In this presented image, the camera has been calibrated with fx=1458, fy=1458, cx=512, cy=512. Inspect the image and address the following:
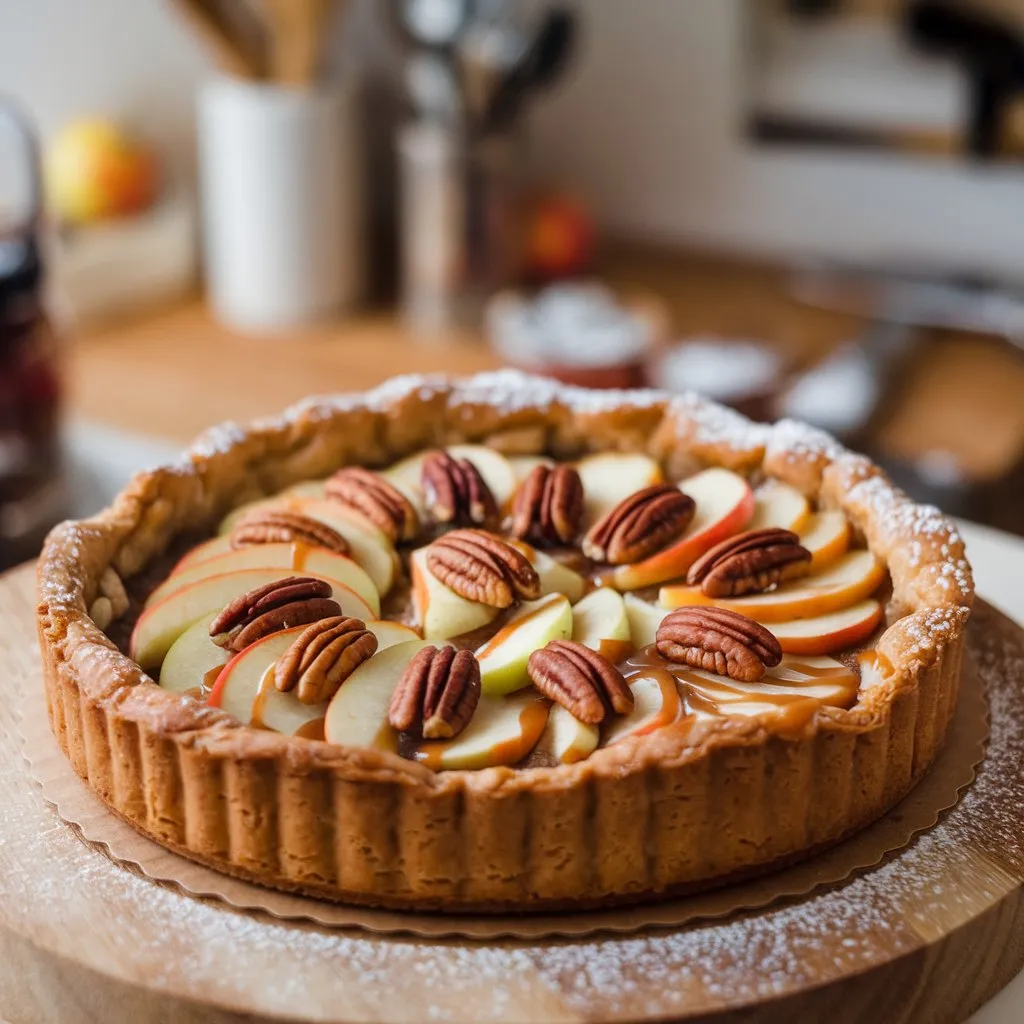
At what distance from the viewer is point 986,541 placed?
2072 mm

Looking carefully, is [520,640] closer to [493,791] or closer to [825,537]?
[493,791]

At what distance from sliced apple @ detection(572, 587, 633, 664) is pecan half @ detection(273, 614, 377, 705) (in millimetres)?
244

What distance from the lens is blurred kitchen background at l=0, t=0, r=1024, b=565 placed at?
Result: 3.38m

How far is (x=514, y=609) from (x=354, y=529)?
0.84 feet

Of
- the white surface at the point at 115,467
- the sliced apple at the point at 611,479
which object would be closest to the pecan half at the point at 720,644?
the sliced apple at the point at 611,479

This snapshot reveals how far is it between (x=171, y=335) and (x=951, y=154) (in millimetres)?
2091

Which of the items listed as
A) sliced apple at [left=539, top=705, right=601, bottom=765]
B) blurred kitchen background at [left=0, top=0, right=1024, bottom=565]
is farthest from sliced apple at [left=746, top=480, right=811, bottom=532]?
blurred kitchen background at [left=0, top=0, right=1024, bottom=565]

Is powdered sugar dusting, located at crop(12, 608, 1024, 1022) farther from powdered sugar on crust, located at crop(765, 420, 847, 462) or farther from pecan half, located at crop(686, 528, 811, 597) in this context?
powdered sugar on crust, located at crop(765, 420, 847, 462)

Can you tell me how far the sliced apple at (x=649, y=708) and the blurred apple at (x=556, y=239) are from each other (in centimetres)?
268

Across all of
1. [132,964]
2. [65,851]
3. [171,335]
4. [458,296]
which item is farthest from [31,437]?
[132,964]

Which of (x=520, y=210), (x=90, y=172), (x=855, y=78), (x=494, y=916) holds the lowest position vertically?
(x=494, y=916)

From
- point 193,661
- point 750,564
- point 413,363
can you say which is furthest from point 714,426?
point 413,363

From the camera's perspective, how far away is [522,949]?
1.28m

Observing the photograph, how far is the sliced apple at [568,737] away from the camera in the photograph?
4.60 ft
